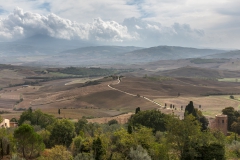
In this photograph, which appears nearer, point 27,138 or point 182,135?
point 27,138

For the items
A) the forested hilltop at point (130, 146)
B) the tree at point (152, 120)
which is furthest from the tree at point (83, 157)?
the tree at point (152, 120)

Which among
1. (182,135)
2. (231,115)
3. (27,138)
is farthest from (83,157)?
(231,115)

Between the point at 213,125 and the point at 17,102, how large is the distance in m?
109

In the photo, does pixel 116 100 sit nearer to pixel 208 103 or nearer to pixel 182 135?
pixel 208 103

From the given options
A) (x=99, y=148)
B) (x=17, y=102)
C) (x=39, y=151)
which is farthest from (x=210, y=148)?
(x=17, y=102)

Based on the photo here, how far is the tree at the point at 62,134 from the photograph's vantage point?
41.7m

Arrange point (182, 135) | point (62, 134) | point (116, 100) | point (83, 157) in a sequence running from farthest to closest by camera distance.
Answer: point (116, 100) < point (62, 134) < point (182, 135) < point (83, 157)

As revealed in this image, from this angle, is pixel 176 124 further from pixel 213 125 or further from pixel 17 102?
pixel 17 102

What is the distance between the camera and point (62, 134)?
137 feet

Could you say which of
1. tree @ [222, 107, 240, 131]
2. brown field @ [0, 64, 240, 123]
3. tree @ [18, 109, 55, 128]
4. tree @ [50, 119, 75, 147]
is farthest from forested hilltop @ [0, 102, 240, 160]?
brown field @ [0, 64, 240, 123]

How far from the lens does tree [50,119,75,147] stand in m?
41.7

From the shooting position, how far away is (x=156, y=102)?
123m

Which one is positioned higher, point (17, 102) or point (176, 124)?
point (176, 124)

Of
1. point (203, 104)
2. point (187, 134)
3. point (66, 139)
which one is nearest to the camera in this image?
point (187, 134)
